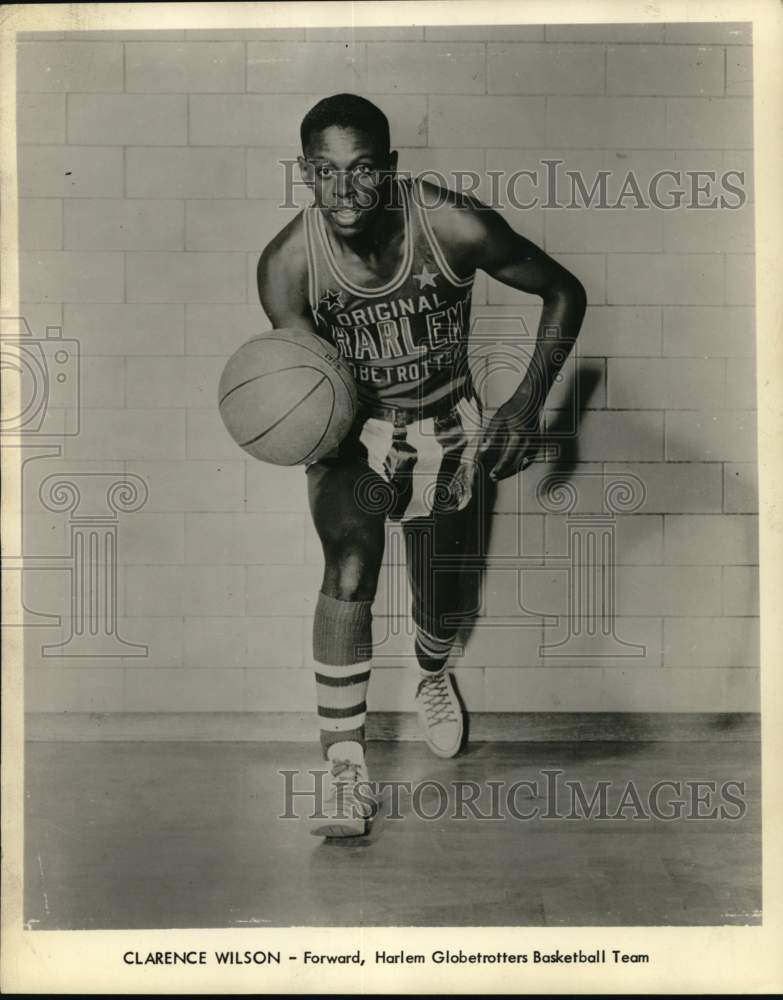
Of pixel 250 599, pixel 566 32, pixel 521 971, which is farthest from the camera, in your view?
pixel 250 599

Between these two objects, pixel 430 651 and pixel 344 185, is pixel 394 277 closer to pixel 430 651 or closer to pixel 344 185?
pixel 344 185

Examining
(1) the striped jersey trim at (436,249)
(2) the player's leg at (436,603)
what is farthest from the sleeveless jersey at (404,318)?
(2) the player's leg at (436,603)

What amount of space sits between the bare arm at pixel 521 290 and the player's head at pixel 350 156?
0.77ft

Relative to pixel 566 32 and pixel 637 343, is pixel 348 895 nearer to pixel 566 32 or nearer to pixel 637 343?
pixel 637 343

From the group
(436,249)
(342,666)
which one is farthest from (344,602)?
(436,249)

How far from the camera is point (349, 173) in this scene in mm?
2848

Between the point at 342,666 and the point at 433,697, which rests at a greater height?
the point at 342,666

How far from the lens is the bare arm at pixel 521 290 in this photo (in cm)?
291

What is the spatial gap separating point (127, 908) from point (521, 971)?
1.06 metres

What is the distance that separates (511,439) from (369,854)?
124cm

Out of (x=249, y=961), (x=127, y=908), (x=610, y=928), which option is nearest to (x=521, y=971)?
(x=610, y=928)

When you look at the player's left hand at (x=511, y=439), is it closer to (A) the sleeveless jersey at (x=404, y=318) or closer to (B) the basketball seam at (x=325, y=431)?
(A) the sleeveless jersey at (x=404, y=318)

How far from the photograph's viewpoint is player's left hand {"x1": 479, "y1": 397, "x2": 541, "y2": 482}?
298 centimetres

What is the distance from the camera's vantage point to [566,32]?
2.84 m
